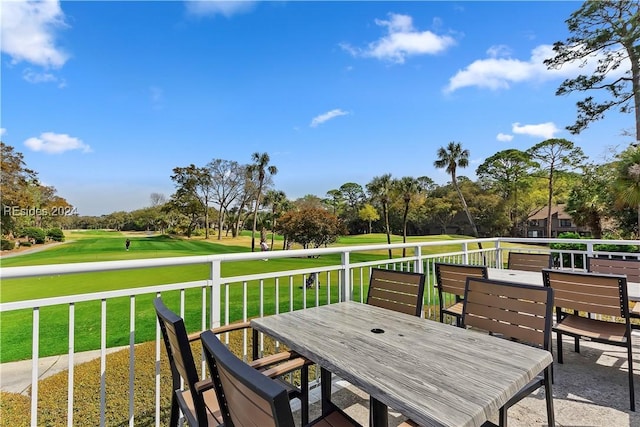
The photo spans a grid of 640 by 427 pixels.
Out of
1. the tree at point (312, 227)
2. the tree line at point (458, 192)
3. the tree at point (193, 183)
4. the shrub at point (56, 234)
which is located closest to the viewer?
the tree line at point (458, 192)

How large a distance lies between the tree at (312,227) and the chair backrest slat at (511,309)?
69.5ft

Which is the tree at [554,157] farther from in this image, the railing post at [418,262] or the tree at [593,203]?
the railing post at [418,262]

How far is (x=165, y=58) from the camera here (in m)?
13.5

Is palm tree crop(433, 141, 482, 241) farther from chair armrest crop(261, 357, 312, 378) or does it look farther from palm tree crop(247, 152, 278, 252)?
chair armrest crop(261, 357, 312, 378)

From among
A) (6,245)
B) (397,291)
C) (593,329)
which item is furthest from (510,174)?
(6,245)

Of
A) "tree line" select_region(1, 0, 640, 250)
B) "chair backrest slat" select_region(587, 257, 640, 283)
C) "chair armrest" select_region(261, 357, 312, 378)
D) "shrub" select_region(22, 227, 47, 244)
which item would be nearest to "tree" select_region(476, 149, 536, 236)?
"tree line" select_region(1, 0, 640, 250)

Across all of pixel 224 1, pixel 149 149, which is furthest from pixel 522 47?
pixel 149 149

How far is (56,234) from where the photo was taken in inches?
1291

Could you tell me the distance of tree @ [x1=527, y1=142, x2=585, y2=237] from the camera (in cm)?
2570

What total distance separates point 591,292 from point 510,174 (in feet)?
116

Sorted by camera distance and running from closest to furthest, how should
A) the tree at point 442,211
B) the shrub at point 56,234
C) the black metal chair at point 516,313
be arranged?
the black metal chair at point 516,313, the shrub at point 56,234, the tree at point 442,211

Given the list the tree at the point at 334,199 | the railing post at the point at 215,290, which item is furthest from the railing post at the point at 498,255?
the tree at the point at 334,199

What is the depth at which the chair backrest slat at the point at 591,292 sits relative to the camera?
2316mm

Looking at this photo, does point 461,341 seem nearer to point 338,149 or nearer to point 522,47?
point 522,47
